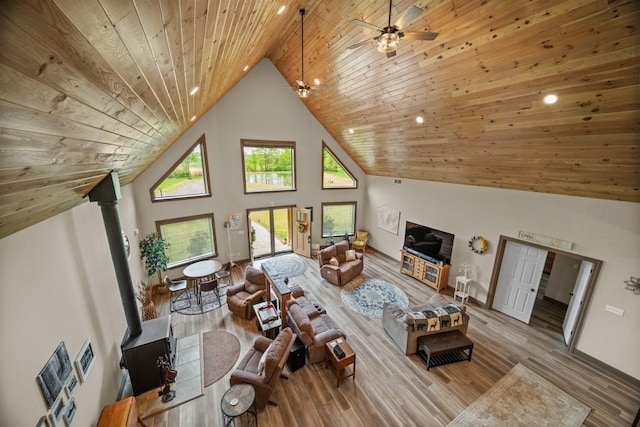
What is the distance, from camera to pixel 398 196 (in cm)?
878

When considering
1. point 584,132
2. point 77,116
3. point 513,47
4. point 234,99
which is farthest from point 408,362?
point 234,99

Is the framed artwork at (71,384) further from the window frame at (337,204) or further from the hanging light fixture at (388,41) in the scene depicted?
the window frame at (337,204)

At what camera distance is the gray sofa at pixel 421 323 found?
4.75m

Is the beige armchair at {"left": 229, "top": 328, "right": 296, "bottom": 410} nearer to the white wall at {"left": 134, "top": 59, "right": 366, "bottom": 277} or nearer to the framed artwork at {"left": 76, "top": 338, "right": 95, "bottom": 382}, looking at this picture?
the framed artwork at {"left": 76, "top": 338, "right": 95, "bottom": 382}

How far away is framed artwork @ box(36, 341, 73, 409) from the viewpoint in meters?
2.30

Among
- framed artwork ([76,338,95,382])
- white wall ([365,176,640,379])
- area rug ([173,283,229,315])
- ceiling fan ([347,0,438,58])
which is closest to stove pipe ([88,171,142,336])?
framed artwork ([76,338,95,382])

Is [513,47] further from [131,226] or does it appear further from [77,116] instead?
[131,226]

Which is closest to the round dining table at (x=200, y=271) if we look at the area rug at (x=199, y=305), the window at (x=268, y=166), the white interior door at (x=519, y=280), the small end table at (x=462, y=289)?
the area rug at (x=199, y=305)

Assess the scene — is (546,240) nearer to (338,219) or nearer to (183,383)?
(338,219)

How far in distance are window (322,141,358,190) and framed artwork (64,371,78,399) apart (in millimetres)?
8048

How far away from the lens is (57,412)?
243 cm

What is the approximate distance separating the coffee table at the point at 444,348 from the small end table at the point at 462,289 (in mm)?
1888

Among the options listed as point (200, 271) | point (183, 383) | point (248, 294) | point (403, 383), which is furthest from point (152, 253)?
point (403, 383)

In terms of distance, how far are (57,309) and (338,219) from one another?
28.3 feet
